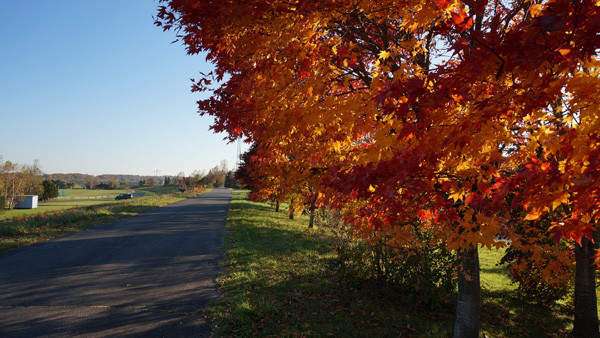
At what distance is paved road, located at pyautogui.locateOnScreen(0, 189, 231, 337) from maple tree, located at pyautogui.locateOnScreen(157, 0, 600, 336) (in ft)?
11.8

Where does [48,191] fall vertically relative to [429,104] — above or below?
below

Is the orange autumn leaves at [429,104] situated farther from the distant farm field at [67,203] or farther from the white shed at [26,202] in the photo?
the white shed at [26,202]

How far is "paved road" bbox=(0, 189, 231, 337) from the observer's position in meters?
5.19

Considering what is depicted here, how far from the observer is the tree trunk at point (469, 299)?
4.82 metres

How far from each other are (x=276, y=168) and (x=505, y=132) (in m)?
4.07

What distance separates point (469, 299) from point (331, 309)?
2.69 metres

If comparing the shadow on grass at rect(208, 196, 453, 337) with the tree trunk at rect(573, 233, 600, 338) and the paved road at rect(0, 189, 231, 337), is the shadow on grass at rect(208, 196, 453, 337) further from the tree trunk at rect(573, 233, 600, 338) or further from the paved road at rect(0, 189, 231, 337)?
the tree trunk at rect(573, 233, 600, 338)

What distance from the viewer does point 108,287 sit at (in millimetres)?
6957

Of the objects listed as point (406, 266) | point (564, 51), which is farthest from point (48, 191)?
point (564, 51)

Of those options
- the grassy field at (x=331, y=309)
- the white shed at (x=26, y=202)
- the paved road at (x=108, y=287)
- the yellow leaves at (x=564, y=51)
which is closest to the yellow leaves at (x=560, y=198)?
the yellow leaves at (x=564, y=51)

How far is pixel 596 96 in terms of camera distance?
2395 millimetres

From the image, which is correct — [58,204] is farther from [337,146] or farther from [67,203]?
[337,146]

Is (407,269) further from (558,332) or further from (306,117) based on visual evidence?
(306,117)

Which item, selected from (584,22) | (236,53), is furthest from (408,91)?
(236,53)
